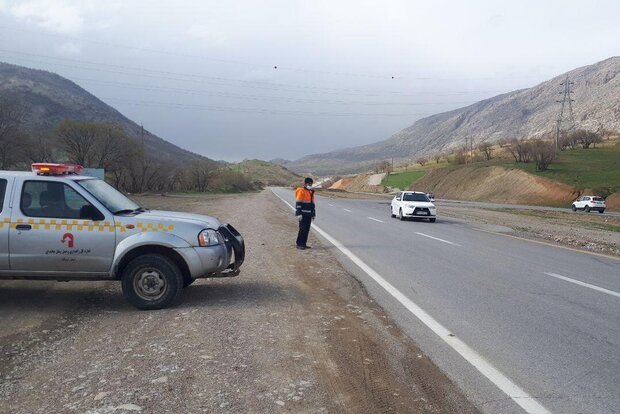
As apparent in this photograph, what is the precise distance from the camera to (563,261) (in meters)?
14.2

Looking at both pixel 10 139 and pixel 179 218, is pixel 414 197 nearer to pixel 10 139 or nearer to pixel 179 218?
pixel 179 218

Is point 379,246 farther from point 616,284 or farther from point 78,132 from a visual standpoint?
point 78,132

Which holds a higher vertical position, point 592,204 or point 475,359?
point 475,359

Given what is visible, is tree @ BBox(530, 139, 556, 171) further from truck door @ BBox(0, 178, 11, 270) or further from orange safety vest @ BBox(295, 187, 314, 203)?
truck door @ BBox(0, 178, 11, 270)

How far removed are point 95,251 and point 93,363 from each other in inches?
89.5

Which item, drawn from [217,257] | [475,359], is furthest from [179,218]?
[475,359]

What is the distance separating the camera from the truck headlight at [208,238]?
776 centimetres

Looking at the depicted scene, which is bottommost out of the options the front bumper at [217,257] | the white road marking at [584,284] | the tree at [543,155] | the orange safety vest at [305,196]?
the white road marking at [584,284]

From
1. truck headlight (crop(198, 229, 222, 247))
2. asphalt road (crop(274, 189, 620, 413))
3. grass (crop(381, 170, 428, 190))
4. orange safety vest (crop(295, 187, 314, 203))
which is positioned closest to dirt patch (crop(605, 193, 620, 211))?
grass (crop(381, 170, 428, 190))

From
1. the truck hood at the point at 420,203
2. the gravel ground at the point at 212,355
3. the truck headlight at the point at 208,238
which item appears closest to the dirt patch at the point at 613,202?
the truck hood at the point at 420,203

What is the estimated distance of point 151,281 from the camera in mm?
7602

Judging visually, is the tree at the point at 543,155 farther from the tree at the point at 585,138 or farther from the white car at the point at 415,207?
the white car at the point at 415,207

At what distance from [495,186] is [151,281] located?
72.7 m

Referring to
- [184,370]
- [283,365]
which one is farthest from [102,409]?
[283,365]
